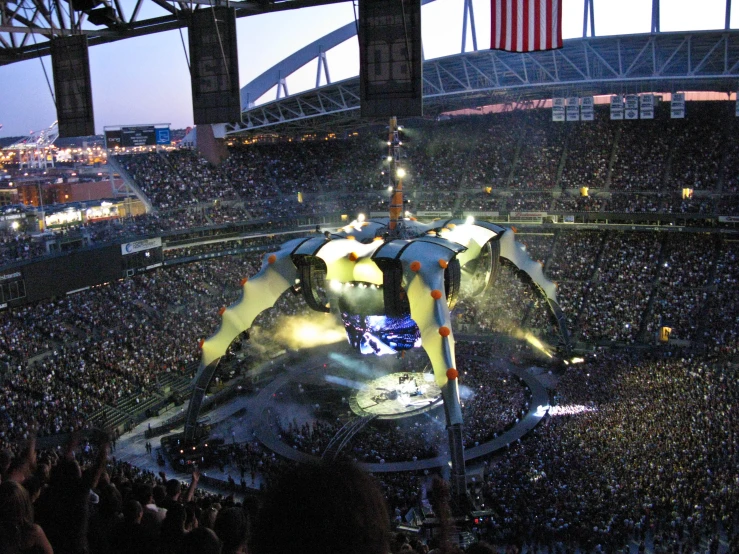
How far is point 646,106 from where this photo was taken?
1447 inches

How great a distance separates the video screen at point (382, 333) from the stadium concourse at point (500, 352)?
288cm

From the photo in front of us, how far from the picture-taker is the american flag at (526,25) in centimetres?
2156

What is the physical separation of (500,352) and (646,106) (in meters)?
16.7

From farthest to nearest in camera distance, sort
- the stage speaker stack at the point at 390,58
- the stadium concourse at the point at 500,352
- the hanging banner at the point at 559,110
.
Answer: the hanging banner at the point at 559,110
the stadium concourse at the point at 500,352
the stage speaker stack at the point at 390,58

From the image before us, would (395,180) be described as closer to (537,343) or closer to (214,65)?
(214,65)

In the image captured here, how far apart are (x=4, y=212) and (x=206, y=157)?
14200 millimetres

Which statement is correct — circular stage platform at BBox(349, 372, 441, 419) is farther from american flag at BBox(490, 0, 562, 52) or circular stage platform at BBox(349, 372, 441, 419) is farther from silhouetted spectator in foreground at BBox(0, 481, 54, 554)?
silhouetted spectator in foreground at BBox(0, 481, 54, 554)

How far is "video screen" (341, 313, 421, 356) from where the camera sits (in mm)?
23734

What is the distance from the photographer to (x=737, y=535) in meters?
14.4

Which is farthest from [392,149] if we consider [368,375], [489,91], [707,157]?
[707,157]

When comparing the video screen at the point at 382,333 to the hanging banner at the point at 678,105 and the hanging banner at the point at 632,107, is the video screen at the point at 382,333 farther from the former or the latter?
the hanging banner at the point at 678,105

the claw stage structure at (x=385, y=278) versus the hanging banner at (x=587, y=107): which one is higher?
the hanging banner at (x=587, y=107)

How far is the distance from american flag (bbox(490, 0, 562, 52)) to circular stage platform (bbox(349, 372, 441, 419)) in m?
13.4

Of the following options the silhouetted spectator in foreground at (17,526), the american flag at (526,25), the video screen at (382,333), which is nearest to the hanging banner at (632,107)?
the american flag at (526,25)
